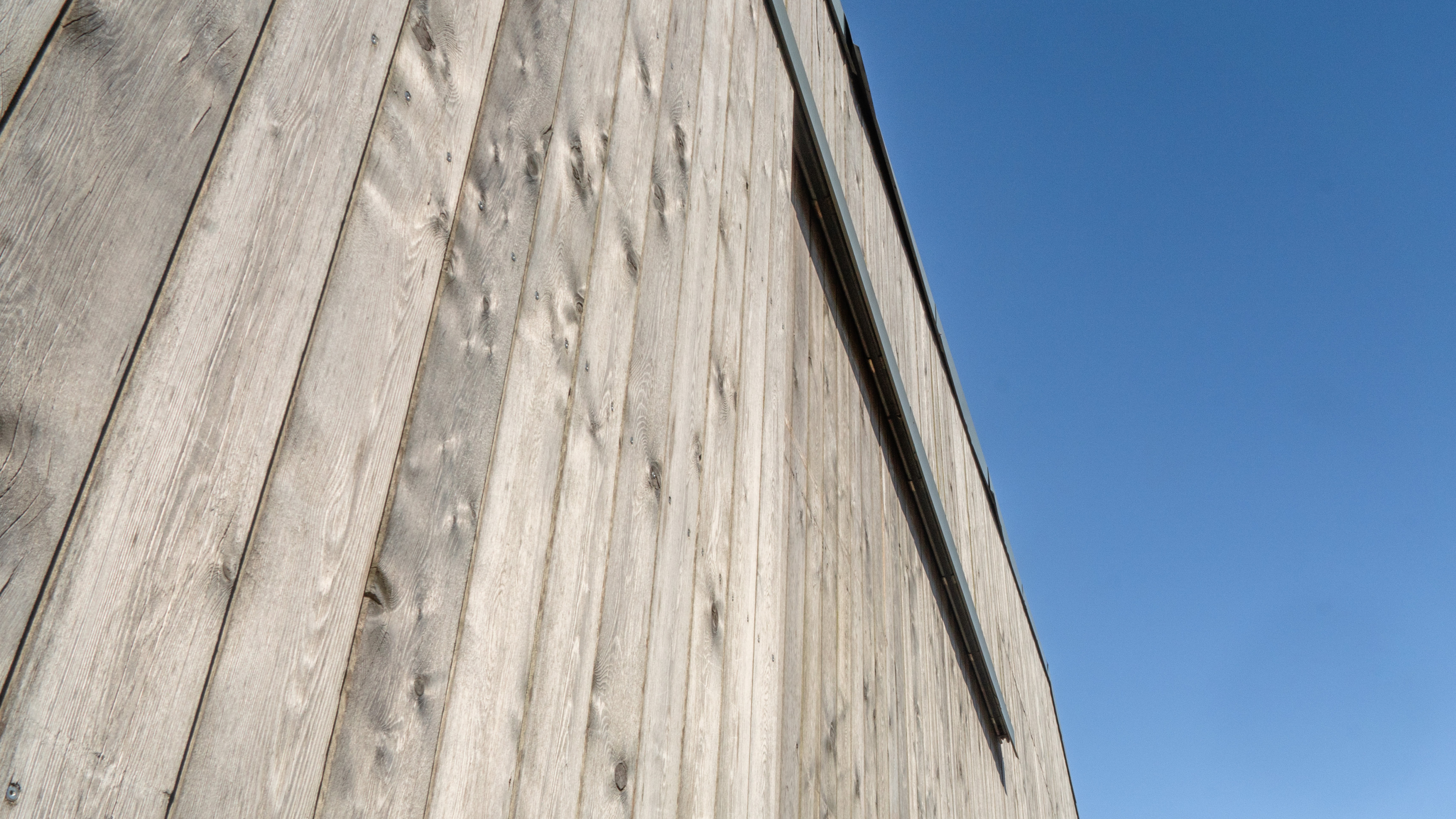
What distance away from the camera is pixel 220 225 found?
88cm

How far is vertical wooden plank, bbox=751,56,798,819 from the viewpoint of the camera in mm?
1971

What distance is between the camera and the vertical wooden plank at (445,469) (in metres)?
0.98

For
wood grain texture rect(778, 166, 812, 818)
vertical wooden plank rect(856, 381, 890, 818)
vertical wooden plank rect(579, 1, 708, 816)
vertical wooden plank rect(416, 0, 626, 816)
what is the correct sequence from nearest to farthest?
vertical wooden plank rect(416, 0, 626, 816)
vertical wooden plank rect(579, 1, 708, 816)
wood grain texture rect(778, 166, 812, 818)
vertical wooden plank rect(856, 381, 890, 818)

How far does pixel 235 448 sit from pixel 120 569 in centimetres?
14

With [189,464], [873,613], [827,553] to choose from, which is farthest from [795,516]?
[189,464]

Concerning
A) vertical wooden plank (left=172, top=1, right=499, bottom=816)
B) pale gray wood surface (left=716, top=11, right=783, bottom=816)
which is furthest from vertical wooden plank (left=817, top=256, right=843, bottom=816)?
vertical wooden plank (left=172, top=1, right=499, bottom=816)

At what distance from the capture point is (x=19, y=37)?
2.44 feet

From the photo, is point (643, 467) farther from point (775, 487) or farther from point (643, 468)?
point (775, 487)

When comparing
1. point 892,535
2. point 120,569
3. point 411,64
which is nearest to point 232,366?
point 120,569

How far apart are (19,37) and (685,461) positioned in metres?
1.18

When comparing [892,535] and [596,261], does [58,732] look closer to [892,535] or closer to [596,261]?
[596,261]

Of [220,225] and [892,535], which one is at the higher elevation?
[892,535]

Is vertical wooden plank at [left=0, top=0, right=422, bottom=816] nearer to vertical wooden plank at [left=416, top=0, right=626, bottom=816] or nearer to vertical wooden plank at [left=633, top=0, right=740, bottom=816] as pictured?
vertical wooden plank at [left=416, top=0, right=626, bottom=816]

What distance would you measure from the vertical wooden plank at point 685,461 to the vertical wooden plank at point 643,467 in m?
0.02
